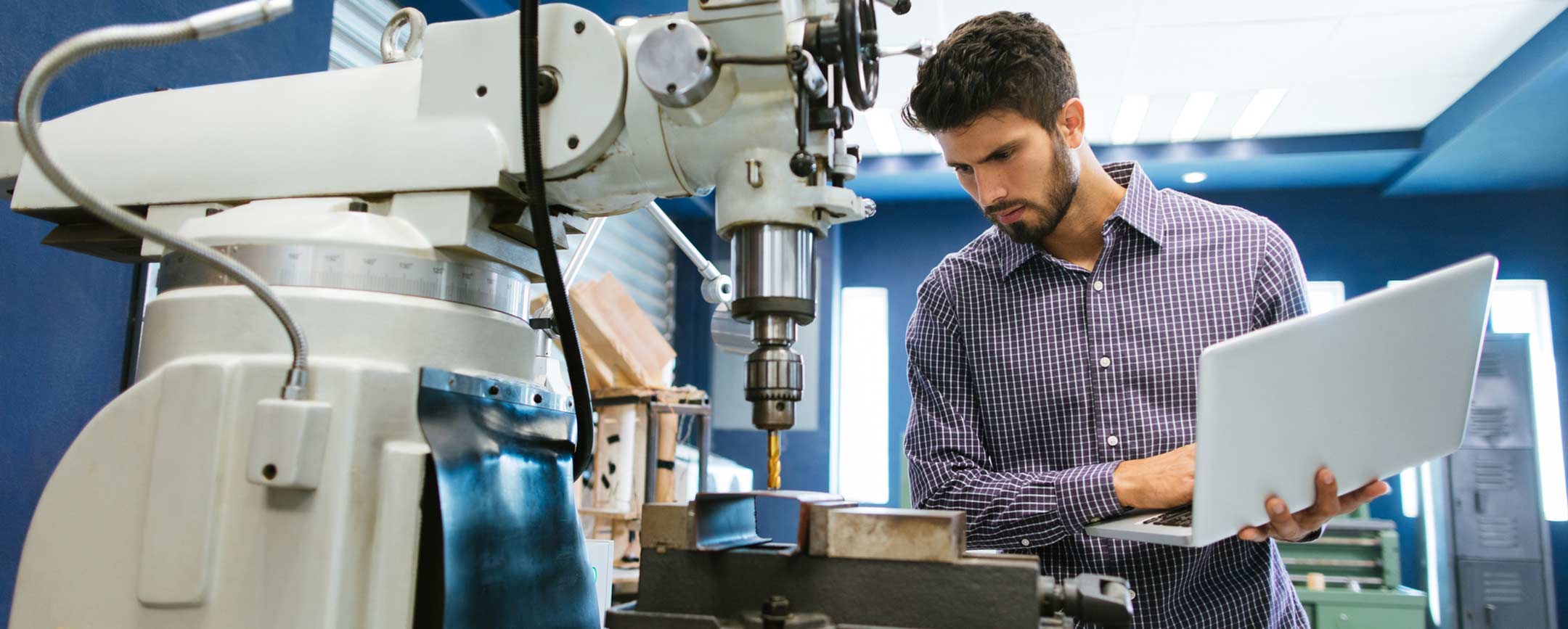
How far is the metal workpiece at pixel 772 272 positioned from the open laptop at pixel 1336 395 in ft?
1.13

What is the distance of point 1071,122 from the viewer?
4.53 ft

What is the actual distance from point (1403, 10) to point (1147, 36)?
0.86m

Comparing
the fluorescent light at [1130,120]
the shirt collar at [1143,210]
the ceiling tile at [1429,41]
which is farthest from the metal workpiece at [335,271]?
the fluorescent light at [1130,120]

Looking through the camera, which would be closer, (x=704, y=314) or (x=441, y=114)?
Result: (x=441, y=114)

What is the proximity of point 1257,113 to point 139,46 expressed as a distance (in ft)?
15.1

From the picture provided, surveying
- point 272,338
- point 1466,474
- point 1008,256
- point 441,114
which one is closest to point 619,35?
point 441,114

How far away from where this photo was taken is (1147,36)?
3514mm

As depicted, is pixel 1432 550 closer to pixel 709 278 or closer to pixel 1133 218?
pixel 1133 218

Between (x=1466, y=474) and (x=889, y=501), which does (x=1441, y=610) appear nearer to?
(x=1466, y=474)

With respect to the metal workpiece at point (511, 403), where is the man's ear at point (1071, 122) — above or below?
above

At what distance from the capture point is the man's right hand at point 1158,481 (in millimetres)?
1050

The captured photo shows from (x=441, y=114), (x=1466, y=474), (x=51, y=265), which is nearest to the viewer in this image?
(x=441, y=114)

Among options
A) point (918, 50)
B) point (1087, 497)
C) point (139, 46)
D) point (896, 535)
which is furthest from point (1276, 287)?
point (139, 46)

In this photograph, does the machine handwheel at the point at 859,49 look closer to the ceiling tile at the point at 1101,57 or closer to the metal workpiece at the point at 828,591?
the metal workpiece at the point at 828,591
